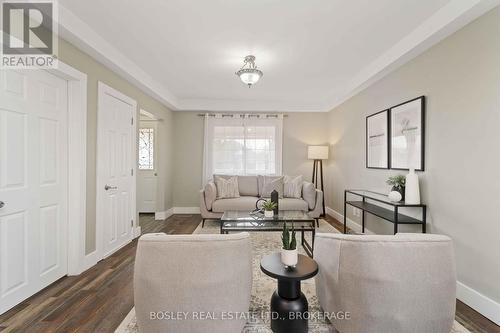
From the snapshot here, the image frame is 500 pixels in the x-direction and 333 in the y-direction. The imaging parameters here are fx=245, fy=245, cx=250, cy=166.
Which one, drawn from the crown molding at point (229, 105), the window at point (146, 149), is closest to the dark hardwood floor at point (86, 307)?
the window at point (146, 149)

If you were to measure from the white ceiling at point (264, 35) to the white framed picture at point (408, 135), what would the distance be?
0.57m

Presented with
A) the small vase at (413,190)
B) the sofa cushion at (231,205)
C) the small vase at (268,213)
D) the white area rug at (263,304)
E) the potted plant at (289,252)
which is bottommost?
the white area rug at (263,304)

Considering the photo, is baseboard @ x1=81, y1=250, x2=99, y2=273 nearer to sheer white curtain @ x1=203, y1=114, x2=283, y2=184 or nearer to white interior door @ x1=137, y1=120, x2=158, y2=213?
white interior door @ x1=137, y1=120, x2=158, y2=213

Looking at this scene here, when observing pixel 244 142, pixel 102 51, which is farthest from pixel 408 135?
pixel 102 51

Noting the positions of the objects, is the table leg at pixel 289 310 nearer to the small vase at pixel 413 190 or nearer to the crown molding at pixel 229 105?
the small vase at pixel 413 190

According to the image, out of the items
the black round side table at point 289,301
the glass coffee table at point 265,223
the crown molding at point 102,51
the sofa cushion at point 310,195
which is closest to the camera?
the black round side table at point 289,301

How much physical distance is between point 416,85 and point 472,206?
144 centimetres

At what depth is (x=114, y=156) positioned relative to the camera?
329cm

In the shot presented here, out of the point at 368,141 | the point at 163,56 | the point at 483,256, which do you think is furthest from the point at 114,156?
the point at 483,256

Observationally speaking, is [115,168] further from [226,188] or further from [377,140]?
[377,140]

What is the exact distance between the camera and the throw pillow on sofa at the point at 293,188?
191 inches

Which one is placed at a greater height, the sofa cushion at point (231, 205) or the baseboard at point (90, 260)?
the sofa cushion at point (231, 205)

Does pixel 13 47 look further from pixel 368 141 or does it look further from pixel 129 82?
pixel 368 141

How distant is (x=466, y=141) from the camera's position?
212 cm
